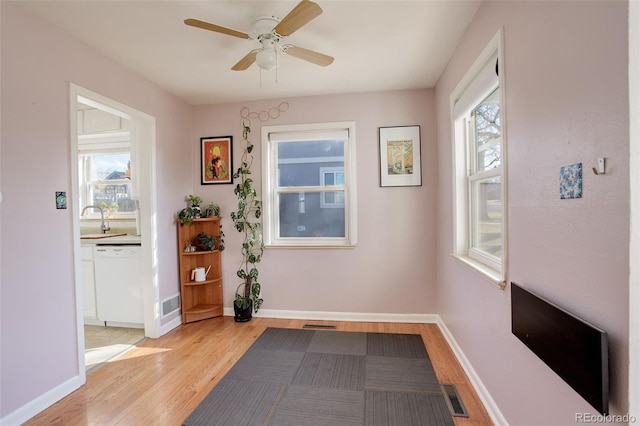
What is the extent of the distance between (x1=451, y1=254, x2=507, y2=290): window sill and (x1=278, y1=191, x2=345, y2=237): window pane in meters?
1.39

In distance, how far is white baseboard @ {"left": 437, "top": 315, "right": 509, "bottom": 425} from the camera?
5.44 ft

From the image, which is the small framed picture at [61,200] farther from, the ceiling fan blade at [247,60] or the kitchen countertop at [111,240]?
the ceiling fan blade at [247,60]

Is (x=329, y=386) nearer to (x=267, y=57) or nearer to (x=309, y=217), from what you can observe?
(x=309, y=217)

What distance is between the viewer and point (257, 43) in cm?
226

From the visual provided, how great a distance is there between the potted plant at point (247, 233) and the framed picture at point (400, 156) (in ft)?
4.86

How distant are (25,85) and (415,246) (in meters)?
3.40

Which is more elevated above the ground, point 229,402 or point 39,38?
point 39,38

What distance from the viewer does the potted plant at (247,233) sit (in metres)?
3.28

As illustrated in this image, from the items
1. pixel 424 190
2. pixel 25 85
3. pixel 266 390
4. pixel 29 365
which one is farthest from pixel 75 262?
pixel 424 190

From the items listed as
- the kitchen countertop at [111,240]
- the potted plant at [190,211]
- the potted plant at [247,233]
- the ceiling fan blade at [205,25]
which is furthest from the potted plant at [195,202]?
the ceiling fan blade at [205,25]

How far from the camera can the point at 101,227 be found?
3727 millimetres

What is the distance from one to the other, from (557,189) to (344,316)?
8.50 feet

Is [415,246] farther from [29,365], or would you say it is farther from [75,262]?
[29,365]
